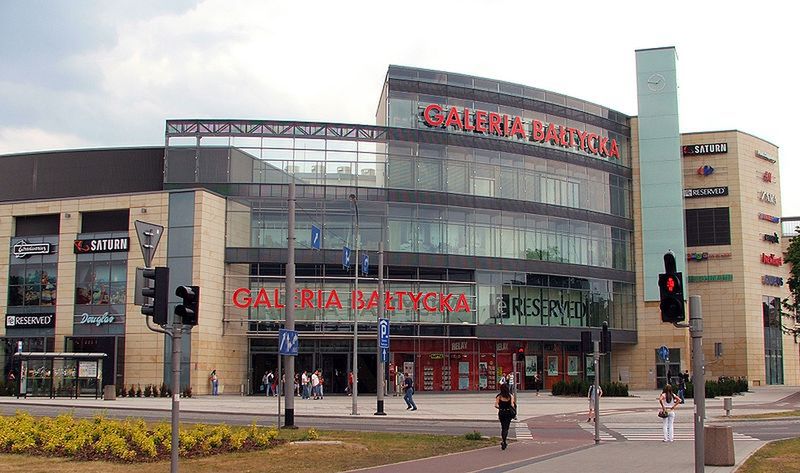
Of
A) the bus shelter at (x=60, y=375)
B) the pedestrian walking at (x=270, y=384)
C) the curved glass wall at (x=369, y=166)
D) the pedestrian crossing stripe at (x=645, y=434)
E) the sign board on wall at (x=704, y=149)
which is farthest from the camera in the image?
the sign board on wall at (x=704, y=149)

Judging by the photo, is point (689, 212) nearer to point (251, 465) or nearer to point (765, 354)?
point (765, 354)

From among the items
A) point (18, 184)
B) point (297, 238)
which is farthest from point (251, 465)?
point (18, 184)

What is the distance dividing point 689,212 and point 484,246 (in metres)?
22.1

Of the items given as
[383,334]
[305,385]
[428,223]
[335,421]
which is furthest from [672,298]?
[428,223]

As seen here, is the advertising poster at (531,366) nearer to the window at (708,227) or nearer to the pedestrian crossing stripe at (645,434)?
the window at (708,227)

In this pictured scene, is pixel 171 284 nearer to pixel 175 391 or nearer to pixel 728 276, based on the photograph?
pixel 728 276

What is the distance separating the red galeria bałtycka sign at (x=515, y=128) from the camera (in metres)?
63.7

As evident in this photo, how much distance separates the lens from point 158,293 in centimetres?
1412

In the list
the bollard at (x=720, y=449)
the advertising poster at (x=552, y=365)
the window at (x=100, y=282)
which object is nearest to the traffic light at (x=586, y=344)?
the bollard at (x=720, y=449)

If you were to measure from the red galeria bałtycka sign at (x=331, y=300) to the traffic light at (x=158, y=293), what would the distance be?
42.5 meters

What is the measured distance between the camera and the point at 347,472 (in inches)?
696

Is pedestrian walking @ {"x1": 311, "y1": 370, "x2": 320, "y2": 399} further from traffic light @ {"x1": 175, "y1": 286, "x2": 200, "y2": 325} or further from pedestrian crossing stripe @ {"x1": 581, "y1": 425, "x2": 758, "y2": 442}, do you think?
traffic light @ {"x1": 175, "y1": 286, "x2": 200, "y2": 325}

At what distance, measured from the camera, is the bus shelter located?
5181cm

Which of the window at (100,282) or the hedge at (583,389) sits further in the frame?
the window at (100,282)
